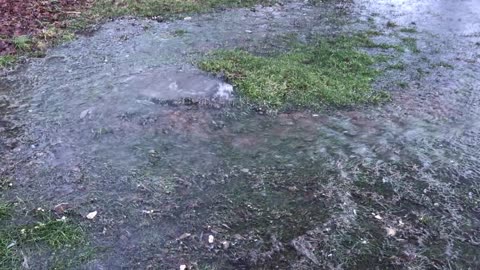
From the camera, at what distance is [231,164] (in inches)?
169

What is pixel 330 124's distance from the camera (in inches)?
192

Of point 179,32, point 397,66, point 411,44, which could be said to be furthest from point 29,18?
point 411,44

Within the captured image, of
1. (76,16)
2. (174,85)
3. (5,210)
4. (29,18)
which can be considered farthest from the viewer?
(76,16)

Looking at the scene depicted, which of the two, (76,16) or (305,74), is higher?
(76,16)

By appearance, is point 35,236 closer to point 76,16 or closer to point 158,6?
point 76,16

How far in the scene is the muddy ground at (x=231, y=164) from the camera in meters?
3.44

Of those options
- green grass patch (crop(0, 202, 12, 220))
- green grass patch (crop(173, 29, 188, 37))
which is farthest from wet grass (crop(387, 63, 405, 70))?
green grass patch (crop(0, 202, 12, 220))

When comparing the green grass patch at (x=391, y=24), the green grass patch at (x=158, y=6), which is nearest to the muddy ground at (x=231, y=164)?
the green grass patch at (x=391, y=24)

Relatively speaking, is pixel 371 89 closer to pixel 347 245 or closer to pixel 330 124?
pixel 330 124

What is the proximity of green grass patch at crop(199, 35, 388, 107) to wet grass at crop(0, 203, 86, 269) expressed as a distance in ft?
8.15

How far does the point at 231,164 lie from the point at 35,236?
172 centimetres

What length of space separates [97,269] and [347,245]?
178cm

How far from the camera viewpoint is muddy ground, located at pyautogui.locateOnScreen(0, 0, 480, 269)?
11.3ft

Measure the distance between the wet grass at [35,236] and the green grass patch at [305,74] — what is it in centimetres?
248
